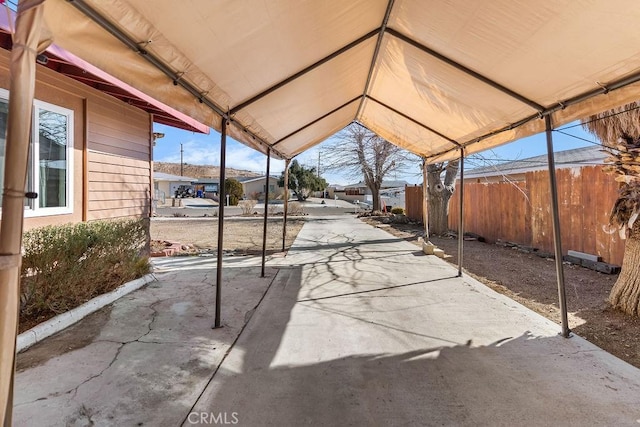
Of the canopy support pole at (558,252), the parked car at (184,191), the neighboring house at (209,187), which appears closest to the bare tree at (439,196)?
the canopy support pole at (558,252)

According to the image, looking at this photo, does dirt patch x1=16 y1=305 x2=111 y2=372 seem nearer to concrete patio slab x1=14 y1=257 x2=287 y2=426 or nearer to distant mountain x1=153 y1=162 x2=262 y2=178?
concrete patio slab x1=14 y1=257 x2=287 y2=426

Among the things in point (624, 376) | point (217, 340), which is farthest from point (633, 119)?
point (217, 340)

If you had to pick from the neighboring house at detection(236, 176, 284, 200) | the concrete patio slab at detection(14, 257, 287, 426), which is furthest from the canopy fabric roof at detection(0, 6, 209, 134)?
the neighboring house at detection(236, 176, 284, 200)

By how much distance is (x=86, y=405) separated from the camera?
2174mm

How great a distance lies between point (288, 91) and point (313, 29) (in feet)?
4.01

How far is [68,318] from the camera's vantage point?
351 centimetres

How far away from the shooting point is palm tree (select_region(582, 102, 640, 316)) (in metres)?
3.74

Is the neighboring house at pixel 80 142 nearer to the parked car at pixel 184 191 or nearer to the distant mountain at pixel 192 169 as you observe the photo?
the parked car at pixel 184 191

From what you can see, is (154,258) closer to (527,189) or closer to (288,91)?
(288,91)

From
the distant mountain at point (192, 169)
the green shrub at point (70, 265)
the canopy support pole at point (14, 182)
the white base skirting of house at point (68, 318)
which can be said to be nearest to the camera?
the canopy support pole at point (14, 182)

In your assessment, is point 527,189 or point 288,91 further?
point 527,189

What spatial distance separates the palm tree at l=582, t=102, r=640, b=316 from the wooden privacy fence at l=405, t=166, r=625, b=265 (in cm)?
135

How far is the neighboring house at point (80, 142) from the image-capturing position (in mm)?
4422

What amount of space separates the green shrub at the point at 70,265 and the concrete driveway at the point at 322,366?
37cm
